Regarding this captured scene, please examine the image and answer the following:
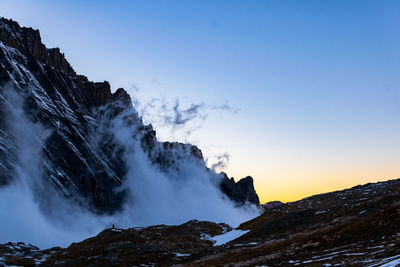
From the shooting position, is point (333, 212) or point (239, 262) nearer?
point (239, 262)

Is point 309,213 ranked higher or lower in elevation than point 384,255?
higher

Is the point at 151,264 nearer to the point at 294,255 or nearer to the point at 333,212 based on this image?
the point at 294,255

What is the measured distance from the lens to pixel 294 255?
41000 mm

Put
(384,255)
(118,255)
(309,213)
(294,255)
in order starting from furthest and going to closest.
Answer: (309,213) < (118,255) < (294,255) < (384,255)

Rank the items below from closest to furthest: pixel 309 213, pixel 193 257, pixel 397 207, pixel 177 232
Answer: pixel 397 207 → pixel 193 257 → pixel 309 213 → pixel 177 232

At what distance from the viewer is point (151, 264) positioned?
63.9 meters

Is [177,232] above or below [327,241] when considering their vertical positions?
above

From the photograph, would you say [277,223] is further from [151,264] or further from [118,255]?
[118,255]

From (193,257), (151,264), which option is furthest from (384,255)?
(151,264)

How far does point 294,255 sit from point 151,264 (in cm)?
3273

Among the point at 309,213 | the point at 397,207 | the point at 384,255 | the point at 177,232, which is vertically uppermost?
the point at 177,232

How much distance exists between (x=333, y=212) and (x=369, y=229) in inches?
1246

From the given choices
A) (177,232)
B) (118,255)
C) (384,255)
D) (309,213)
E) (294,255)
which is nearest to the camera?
(384,255)

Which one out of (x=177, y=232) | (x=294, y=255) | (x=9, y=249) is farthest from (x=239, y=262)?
(x=9, y=249)
